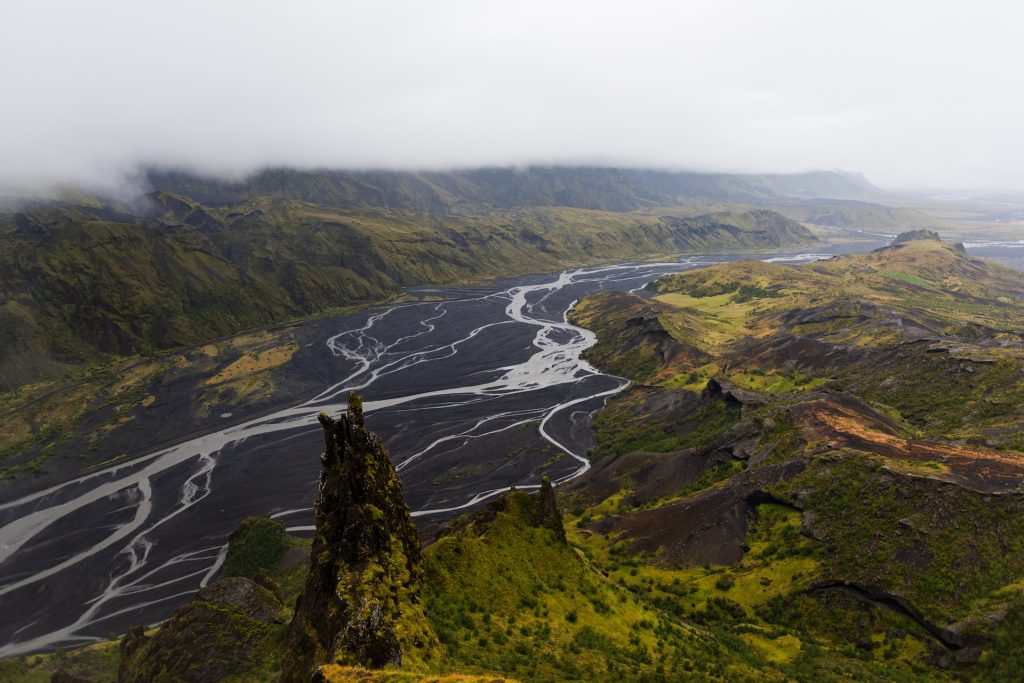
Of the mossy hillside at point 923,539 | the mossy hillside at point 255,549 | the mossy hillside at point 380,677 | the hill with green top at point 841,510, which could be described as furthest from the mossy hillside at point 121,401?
the mossy hillside at point 923,539

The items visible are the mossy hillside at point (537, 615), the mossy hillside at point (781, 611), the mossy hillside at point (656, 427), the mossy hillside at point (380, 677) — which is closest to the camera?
the mossy hillside at point (380, 677)

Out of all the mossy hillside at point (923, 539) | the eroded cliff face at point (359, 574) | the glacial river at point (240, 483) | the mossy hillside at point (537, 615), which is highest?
the eroded cliff face at point (359, 574)

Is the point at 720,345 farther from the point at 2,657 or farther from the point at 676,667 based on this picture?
the point at 2,657

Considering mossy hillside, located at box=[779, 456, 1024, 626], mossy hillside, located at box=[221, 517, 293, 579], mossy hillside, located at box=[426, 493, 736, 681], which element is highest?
mossy hillside, located at box=[426, 493, 736, 681]

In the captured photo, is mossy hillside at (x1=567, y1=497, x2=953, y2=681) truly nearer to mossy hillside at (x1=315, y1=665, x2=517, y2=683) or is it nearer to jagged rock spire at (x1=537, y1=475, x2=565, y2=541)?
jagged rock spire at (x1=537, y1=475, x2=565, y2=541)

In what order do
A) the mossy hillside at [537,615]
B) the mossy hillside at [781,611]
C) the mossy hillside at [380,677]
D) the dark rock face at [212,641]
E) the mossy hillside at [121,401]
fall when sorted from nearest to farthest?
the mossy hillside at [380,677] < the mossy hillside at [537,615] < the mossy hillside at [781,611] < the dark rock face at [212,641] < the mossy hillside at [121,401]

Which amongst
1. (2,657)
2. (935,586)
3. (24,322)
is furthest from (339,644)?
(24,322)

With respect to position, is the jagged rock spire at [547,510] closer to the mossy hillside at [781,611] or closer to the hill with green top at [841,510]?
the mossy hillside at [781,611]

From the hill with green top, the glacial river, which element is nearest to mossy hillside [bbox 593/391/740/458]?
the hill with green top
